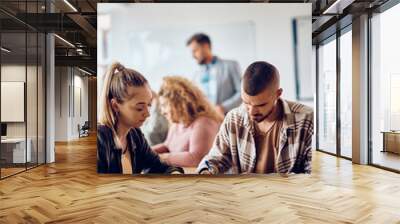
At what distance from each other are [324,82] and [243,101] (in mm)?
5134

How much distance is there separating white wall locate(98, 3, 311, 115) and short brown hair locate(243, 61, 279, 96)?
0.09 metres

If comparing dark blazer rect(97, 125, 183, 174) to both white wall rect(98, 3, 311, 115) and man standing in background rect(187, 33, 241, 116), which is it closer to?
white wall rect(98, 3, 311, 115)

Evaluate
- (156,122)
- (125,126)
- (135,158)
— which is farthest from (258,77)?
(135,158)

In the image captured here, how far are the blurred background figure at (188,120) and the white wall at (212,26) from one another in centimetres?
29

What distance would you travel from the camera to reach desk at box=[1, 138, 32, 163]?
6160mm

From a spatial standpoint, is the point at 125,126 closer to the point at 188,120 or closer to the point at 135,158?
the point at 135,158

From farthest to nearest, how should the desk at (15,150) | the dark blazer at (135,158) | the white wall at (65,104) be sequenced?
the white wall at (65,104) < the desk at (15,150) < the dark blazer at (135,158)

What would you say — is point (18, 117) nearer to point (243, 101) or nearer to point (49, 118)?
point (49, 118)

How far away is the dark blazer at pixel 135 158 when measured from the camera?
236 inches

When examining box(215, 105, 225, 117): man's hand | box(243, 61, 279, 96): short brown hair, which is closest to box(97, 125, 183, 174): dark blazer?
box(215, 105, 225, 117): man's hand

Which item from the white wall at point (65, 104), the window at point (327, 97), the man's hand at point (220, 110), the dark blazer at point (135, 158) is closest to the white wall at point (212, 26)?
the man's hand at point (220, 110)

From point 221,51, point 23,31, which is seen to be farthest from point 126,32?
point 23,31

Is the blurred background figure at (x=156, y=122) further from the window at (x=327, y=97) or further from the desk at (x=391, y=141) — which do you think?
the window at (x=327, y=97)

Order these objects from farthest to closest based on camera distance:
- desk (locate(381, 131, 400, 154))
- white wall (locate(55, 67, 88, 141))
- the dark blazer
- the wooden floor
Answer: white wall (locate(55, 67, 88, 141)) < desk (locate(381, 131, 400, 154)) < the dark blazer < the wooden floor
